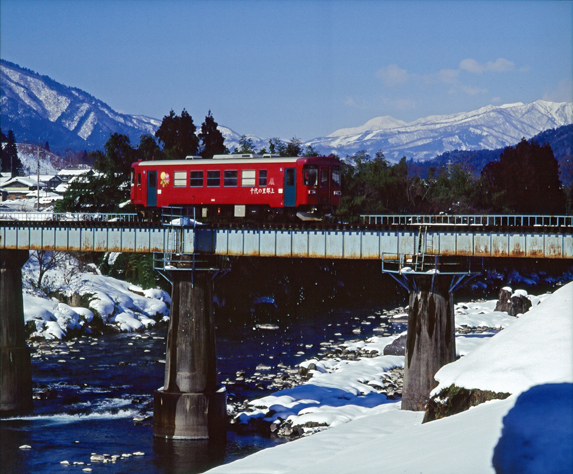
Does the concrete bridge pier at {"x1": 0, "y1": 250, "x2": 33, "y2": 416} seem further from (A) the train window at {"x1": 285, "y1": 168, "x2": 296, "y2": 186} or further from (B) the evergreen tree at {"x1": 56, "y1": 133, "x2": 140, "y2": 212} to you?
(B) the evergreen tree at {"x1": 56, "y1": 133, "x2": 140, "y2": 212}

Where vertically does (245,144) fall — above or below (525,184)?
above

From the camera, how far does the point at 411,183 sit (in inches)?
4099

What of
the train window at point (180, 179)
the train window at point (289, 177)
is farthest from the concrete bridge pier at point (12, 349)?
the train window at point (289, 177)

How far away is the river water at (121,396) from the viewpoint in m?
27.3

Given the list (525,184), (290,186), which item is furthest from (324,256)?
(525,184)

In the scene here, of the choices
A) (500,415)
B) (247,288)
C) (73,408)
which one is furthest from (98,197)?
(500,415)

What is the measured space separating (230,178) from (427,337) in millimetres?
14747

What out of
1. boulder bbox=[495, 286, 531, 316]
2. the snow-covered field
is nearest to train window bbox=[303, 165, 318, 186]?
the snow-covered field

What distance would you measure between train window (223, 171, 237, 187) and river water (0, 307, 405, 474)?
36.5 feet

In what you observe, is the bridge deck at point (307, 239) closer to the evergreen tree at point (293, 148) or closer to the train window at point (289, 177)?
the train window at point (289, 177)

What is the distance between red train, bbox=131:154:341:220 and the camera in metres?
37.1

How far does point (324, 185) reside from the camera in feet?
124

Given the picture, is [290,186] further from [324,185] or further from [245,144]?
Answer: [245,144]

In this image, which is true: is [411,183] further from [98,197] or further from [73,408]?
[73,408]
